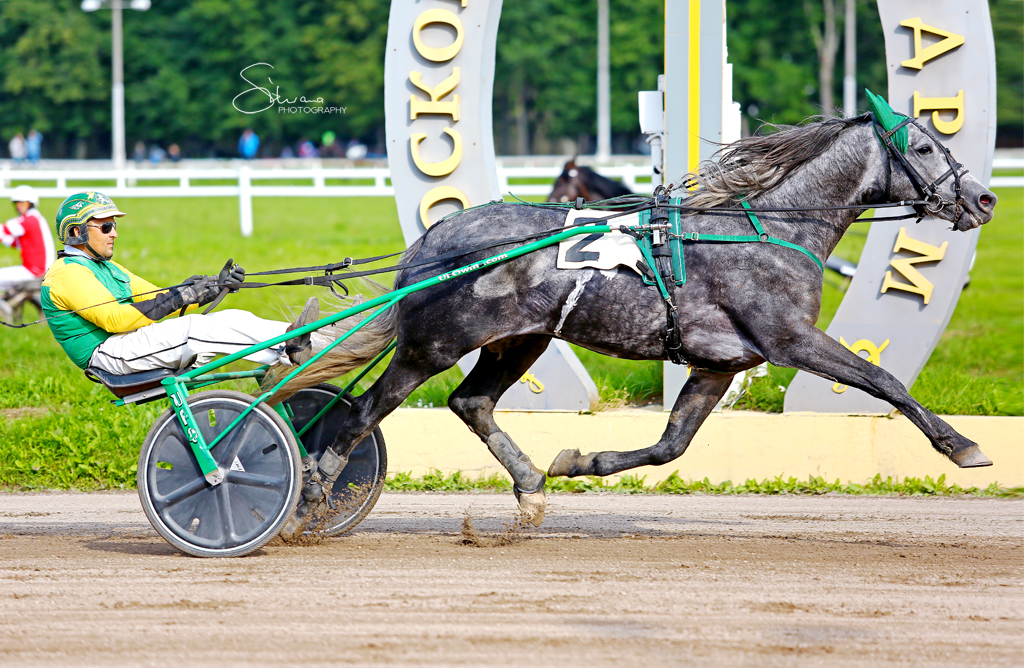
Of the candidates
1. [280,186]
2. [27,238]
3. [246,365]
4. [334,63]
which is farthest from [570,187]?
[334,63]

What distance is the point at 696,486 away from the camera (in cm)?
639

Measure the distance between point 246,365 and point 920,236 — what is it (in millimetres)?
4446

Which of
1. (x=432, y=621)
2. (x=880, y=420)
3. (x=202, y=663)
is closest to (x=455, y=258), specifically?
(x=432, y=621)

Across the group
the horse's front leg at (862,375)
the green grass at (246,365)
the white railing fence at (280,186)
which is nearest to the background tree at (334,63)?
the white railing fence at (280,186)

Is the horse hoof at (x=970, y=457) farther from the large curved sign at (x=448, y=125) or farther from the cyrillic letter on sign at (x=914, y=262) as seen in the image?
the large curved sign at (x=448, y=125)

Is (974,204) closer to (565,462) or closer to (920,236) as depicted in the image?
(920,236)

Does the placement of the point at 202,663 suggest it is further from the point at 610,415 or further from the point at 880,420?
the point at 880,420

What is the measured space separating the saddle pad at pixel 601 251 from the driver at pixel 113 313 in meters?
1.41

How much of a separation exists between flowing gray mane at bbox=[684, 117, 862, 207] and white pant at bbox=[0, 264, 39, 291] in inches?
302

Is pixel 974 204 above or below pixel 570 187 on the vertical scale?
below

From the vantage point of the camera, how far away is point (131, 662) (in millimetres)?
3514

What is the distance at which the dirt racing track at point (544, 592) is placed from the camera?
11.7ft

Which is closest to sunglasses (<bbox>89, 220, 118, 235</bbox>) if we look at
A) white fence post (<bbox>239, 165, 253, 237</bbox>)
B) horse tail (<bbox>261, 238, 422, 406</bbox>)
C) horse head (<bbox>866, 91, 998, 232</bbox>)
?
horse tail (<bbox>261, 238, 422, 406</bbox>)

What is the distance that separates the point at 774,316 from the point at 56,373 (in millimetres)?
5795
